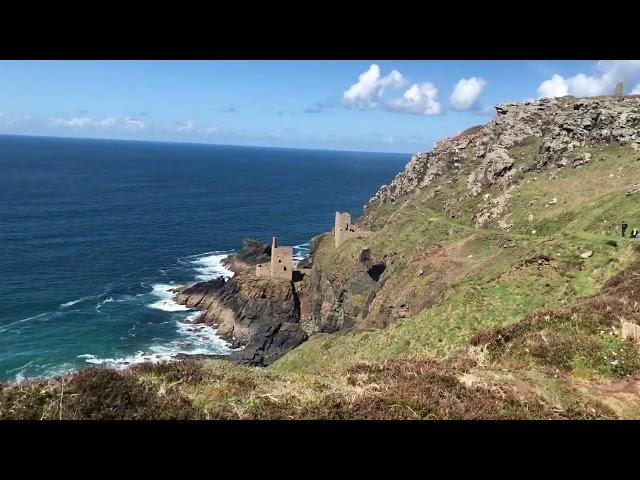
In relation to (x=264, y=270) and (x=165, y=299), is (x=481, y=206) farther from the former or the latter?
(x=165, y=299)

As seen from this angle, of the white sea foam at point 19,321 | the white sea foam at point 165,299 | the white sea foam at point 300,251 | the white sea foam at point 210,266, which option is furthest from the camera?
the white sea foam at point 300,251

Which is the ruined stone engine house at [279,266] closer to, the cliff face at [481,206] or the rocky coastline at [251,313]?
the rocky coastline at [251,313]

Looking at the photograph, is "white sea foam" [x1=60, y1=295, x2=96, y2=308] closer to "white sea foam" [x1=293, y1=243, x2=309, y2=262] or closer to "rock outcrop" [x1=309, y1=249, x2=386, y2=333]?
"rock outcrop" [x1=309, y1=249, x2=386, y2=333]

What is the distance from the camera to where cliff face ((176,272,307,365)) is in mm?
69812

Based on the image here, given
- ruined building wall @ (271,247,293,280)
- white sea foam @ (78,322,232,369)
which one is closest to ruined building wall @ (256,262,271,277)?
ruined building wall @ (271,247,293,280)

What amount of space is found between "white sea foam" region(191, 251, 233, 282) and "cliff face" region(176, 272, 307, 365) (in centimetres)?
1115

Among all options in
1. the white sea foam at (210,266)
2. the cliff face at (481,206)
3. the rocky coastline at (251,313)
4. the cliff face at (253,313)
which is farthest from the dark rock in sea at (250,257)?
the cliff face at (253,313)

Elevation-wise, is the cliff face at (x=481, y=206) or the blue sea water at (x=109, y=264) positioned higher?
the cliff face at (x=481, y=206)

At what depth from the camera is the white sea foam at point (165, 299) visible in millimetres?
81812

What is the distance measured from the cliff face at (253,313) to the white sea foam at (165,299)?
4.64 feet

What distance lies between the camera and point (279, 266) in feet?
265
